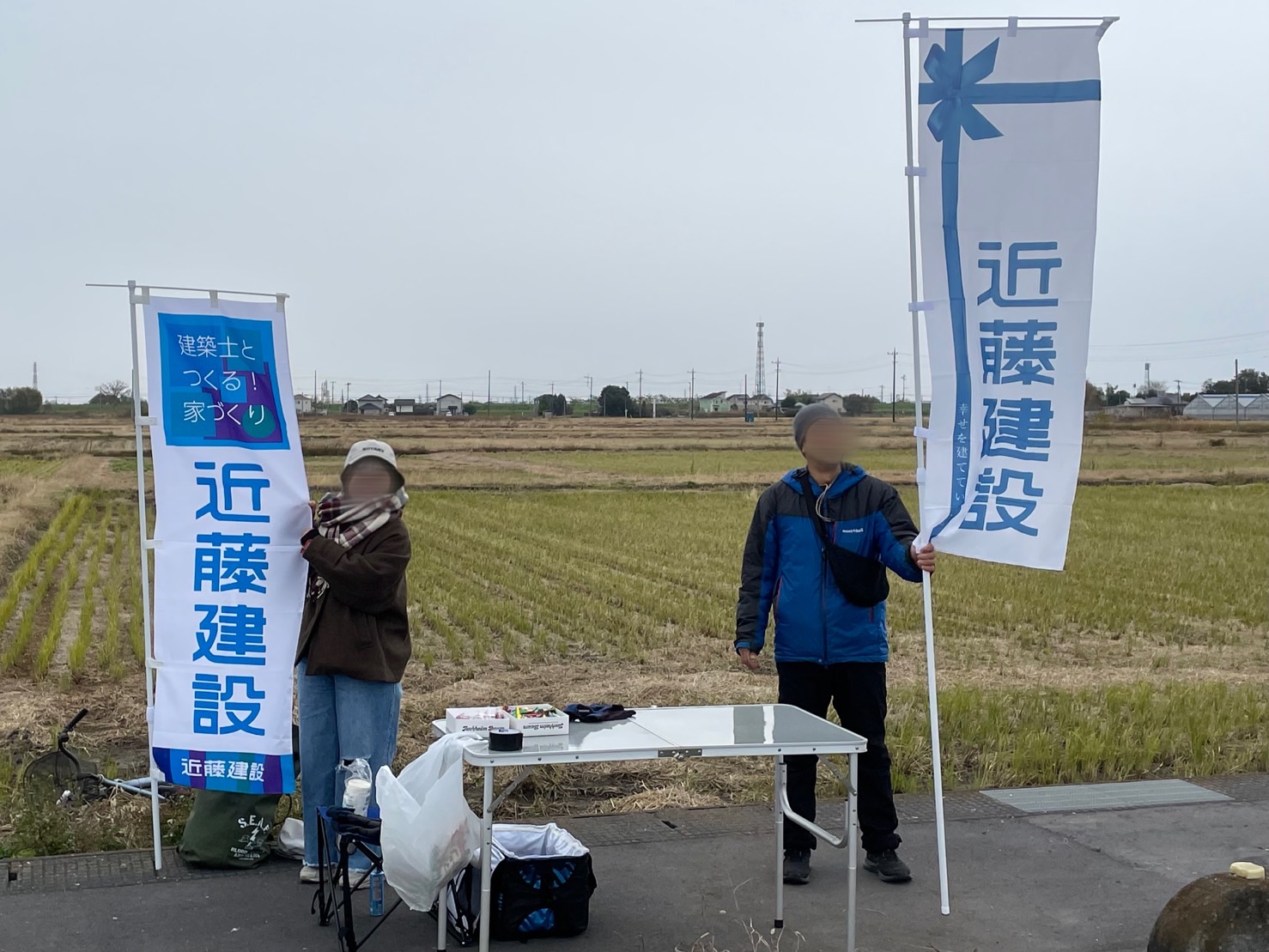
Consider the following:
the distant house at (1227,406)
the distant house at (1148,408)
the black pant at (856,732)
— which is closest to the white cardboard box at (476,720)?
the black pant at (856,732)

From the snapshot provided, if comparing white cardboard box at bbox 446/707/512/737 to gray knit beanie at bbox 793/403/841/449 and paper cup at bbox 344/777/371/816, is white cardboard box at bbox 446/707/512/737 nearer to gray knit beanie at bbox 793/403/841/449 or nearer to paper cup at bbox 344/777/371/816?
paper cup at bbox 344/777/371/816

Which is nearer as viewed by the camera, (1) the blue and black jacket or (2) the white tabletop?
(2) the white tabletop

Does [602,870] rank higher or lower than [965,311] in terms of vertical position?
lower

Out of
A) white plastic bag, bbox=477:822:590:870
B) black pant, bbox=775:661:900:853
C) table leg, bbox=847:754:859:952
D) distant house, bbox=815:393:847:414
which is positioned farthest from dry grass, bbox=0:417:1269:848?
table leg, bbox=847:754:859:952

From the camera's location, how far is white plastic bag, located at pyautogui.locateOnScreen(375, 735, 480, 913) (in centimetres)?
410

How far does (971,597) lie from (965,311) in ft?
34.2

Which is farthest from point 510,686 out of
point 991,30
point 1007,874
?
point 991,30

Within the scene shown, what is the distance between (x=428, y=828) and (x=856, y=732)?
1853 millimetres

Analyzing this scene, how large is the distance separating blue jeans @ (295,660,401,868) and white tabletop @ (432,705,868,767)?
0.39m

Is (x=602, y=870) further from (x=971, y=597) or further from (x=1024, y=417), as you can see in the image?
(x=971, y=597)

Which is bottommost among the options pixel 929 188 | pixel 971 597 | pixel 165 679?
pixel 971 597

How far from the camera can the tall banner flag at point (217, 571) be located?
196 inches

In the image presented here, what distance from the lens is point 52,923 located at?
14.3 ft

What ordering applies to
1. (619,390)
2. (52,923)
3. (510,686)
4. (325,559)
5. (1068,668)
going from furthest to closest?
(619,390), (1068,668), (510,686), (325,559), (52,923)
